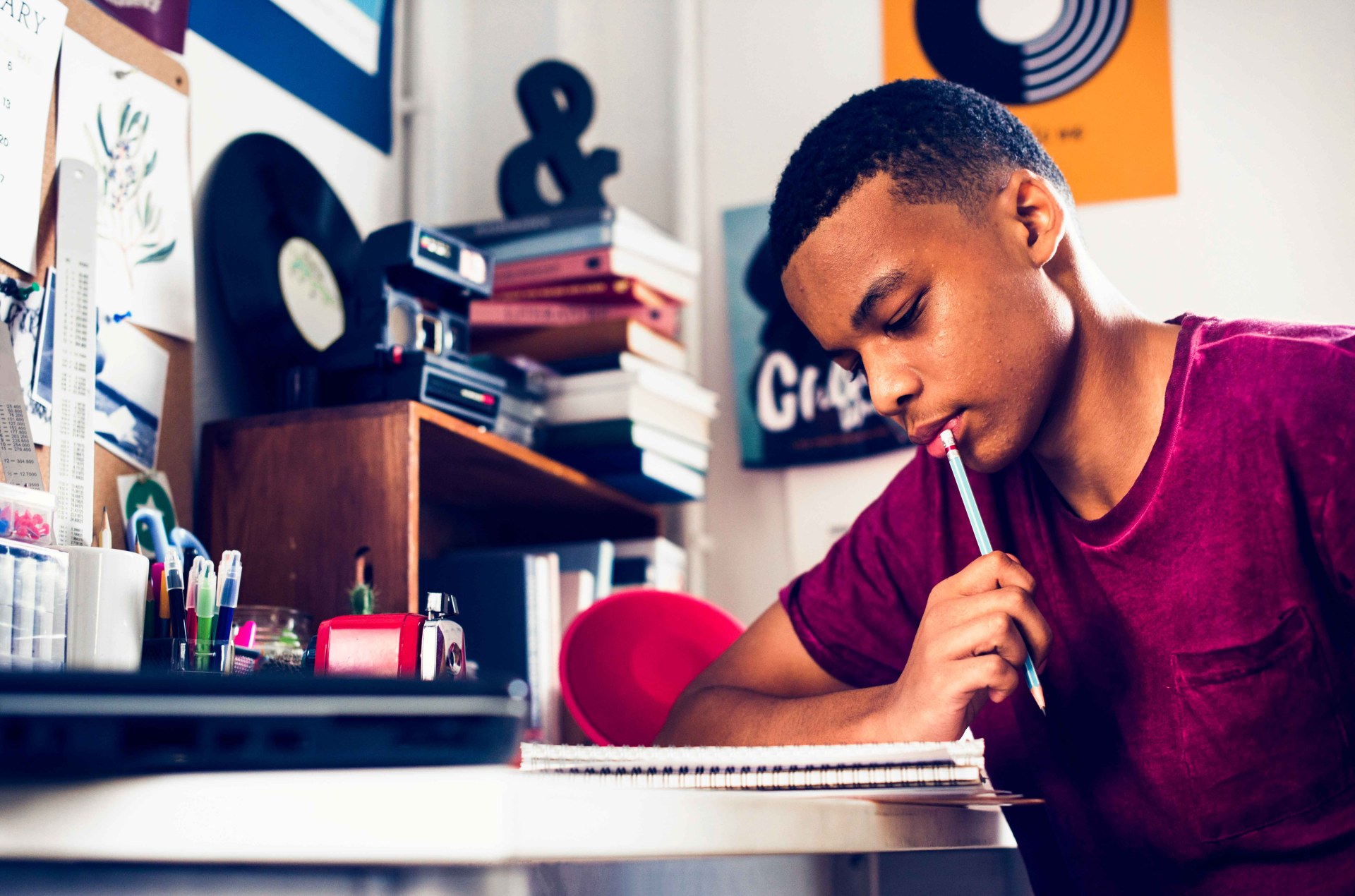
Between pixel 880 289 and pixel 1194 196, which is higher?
pixel 1194 196

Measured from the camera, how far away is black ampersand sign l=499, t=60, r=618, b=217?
5.77ft

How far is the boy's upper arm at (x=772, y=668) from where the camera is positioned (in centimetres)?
110

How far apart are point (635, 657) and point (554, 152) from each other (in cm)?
85

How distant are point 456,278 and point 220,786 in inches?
42.4

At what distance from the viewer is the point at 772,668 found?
3.66 ft

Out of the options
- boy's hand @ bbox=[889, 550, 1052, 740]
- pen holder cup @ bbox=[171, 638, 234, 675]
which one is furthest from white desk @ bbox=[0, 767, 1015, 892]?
pen holder cup @ bbox=[171, 638, 234, 675]

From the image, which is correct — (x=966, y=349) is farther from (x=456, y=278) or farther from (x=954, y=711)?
(x=456, y=278)

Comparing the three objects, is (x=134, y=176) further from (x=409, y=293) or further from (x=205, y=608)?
(x=205, y=608)

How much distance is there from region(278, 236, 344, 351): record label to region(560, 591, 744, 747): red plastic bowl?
0.46 m

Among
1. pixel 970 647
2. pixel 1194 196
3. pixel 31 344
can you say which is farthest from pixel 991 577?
pixel 1194 196

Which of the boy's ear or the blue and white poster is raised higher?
the blue and white poster

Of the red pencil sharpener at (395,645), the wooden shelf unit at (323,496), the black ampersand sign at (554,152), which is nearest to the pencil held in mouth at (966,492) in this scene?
the red pencil sharpener at (395,645)

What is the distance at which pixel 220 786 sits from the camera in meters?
0.34

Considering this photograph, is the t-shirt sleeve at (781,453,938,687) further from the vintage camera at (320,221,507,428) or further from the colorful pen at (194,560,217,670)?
the colorful pen at (194,560,217,670)
